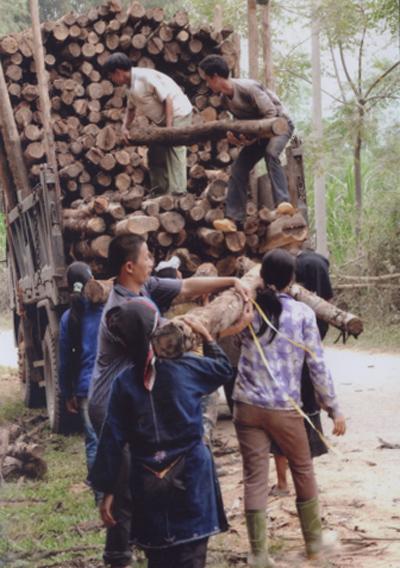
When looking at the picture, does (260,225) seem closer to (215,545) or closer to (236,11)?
(215,545)

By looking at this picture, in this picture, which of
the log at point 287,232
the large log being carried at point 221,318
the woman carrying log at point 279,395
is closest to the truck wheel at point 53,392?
the log at point 287,232

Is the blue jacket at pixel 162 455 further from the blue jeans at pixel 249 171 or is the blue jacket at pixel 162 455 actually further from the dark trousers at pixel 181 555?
the blue jeans at pixel 249 171

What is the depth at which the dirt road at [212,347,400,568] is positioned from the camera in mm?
3691

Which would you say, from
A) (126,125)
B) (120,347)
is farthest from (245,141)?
(120,347)

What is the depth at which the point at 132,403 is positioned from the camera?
253 centimetres

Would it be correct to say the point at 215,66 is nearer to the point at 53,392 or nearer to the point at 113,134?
the point at 113,134

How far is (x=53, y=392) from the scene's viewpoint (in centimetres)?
703

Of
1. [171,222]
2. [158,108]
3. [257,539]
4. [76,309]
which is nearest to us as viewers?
[257,539]

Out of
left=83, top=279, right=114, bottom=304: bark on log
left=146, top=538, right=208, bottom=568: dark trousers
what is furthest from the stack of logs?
left=146, top=538, right=208, bottom=568: dark trousers

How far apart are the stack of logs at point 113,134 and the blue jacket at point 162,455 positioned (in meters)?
3.25

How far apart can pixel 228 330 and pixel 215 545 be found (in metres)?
1.54

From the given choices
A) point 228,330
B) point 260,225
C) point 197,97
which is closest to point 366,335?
point 197,97

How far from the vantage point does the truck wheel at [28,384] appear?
8.21 metres

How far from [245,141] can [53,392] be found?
3417mm
